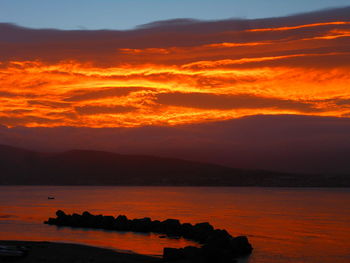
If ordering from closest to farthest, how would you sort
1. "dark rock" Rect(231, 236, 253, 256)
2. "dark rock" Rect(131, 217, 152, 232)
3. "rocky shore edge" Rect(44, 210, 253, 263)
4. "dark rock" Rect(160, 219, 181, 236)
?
1. "rocky shore edge" Rect(44, 210, 253, 263)
2. "dark rock" Rect(231, 236, 253, 256)
3. "dark rock" Rect(160, 219, 181, 236)
4. "dark rock" Rect(131, 217, 152, 232)

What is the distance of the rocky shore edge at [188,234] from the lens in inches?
1246

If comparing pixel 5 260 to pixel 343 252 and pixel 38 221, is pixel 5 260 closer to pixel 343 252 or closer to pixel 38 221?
pixel 343 252

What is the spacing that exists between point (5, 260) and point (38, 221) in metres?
35.8

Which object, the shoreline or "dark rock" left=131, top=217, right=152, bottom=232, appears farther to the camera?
"dark rock" left=131, top=217, right=152, bottom=232

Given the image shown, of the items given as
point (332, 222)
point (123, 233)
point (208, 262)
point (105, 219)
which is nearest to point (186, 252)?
point (208, 262)

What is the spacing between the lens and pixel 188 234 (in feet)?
155

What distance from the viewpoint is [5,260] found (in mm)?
30250

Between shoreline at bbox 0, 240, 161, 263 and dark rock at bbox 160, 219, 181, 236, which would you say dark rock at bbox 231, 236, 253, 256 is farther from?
dark rock at bbox 160, 219, 181, 236

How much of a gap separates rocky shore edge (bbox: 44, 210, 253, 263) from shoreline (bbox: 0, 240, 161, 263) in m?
2.47

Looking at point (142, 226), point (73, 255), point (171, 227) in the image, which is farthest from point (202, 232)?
point (73, 255)

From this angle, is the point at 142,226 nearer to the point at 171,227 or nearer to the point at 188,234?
the point at 171,227

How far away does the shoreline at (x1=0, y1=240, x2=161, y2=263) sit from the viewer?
3145cm

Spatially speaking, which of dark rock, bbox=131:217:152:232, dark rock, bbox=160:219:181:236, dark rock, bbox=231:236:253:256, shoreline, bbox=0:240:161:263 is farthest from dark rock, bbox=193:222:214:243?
shoreline, bbox=0:240:161:263

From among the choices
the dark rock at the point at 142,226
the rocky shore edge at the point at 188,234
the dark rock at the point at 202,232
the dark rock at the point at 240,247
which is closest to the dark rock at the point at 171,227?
the rocky shore edge at the point at 188,234
